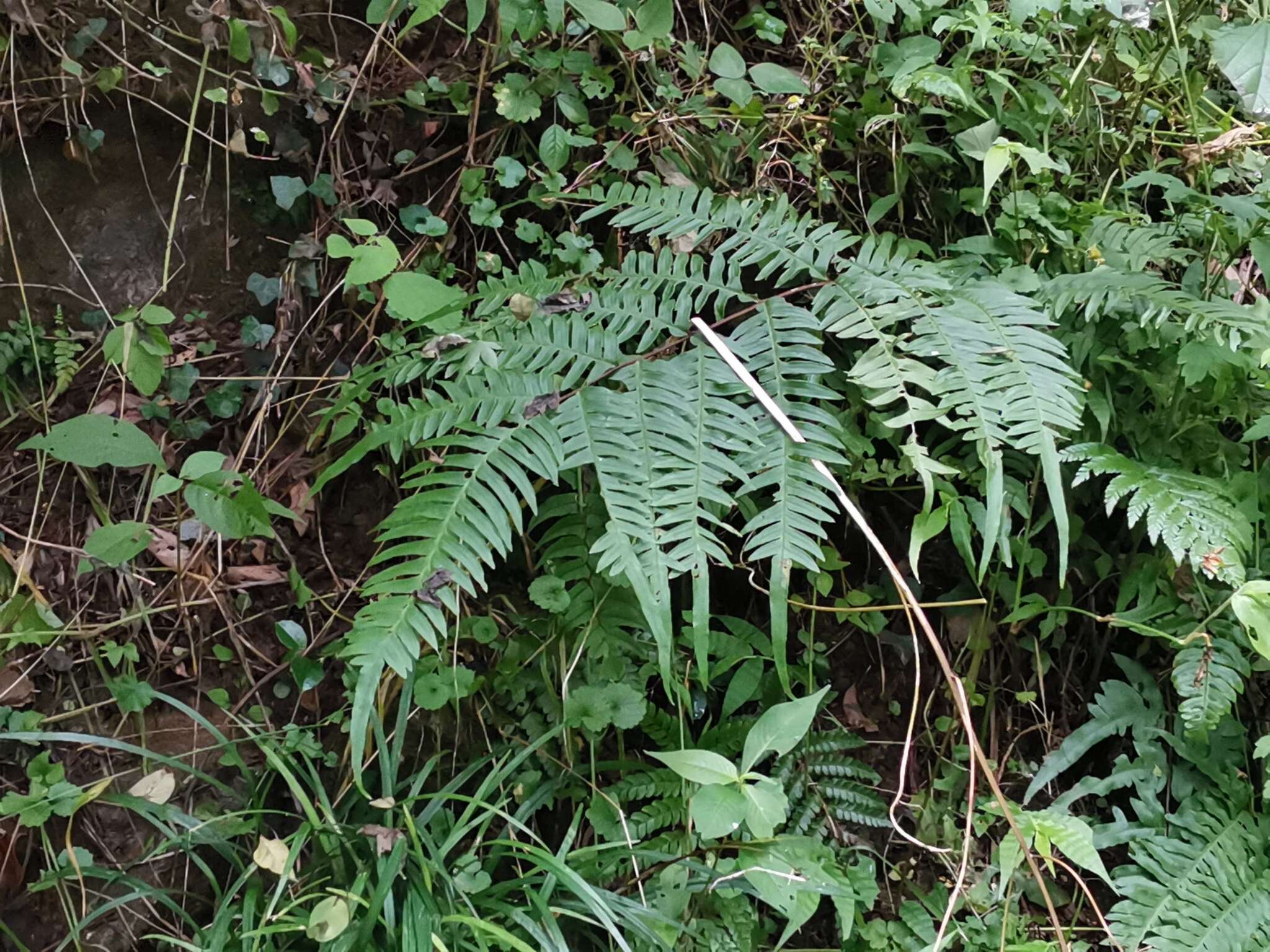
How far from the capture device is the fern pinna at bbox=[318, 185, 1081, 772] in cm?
98

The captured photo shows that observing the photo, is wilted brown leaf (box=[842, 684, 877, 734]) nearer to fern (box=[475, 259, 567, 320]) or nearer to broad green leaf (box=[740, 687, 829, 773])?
broad green leaf (box=[740, 687, 829, 773])

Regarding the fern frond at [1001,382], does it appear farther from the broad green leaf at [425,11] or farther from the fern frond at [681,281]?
the broad green leaf at [425,11]

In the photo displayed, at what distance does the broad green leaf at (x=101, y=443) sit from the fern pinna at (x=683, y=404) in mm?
304

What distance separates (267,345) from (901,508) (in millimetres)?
1122

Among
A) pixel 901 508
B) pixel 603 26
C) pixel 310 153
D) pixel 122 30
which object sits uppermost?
pixel 603 26

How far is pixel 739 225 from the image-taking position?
131 centimetres

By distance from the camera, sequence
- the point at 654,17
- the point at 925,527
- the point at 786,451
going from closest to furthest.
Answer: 1. the point at 786,451
2. the point at 925,527
3. the point at 654,17

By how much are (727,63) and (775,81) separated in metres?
0.09

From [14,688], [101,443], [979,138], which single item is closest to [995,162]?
[979,138]

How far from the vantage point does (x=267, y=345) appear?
1503 mm

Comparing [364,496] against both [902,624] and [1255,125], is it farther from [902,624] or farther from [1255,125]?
[1255,125]

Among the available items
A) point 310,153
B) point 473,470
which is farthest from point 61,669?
point 310,153

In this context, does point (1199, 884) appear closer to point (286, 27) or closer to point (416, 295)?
point (416, 295)

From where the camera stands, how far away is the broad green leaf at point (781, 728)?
3.67ft
